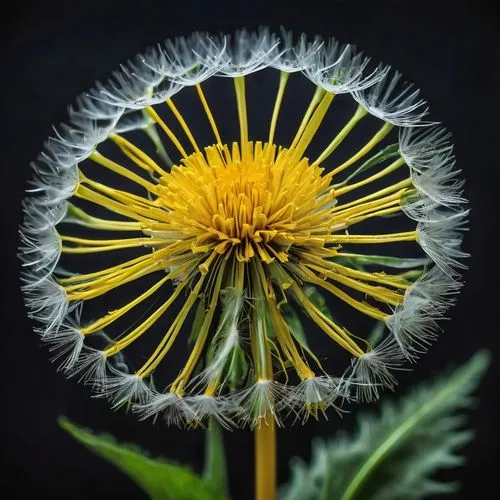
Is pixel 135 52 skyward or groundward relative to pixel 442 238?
skyward

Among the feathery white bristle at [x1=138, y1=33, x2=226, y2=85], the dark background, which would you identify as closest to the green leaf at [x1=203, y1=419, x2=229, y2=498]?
the feathery white bristle at [x1=138, y1=33, x2=226, y2=85]

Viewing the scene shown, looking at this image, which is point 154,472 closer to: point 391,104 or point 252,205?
point 252,205

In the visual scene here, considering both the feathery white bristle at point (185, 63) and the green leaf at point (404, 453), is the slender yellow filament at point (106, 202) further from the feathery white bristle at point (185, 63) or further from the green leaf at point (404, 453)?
the green leaf at point (404, 453)

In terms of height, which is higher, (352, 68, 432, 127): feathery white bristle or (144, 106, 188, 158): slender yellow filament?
(352, 68, 432, 127): feathery white bristle

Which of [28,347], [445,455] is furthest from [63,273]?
[28,347]

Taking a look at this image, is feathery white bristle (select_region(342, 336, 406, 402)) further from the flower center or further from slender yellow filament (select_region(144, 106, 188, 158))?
slender yellow filament (select_region(144, 106, 188, 158))

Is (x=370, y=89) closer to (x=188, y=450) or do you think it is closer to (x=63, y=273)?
(x=63, y=273)

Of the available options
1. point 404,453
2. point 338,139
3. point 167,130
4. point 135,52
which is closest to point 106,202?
point 167,130
